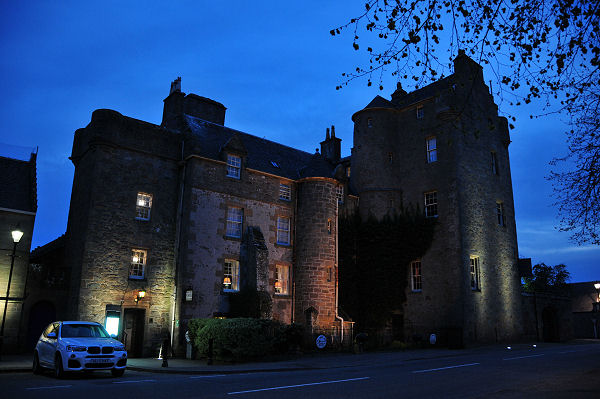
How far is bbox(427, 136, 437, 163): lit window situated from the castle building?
0.35 ft

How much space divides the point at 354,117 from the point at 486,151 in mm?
9296

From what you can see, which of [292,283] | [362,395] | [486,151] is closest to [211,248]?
[292,283]

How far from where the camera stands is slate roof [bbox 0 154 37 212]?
857 inches

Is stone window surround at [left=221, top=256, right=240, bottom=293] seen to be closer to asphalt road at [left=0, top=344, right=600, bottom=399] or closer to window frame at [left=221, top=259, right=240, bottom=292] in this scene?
window frame at [left=221, top=259, right=240, bottom=292]

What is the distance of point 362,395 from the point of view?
9.12m

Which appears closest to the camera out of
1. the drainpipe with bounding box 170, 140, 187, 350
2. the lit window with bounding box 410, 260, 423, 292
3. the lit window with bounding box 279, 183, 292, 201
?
the drainpipe with bounding box 170, 140, 187, 350

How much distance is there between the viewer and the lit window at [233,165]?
25.8 meters

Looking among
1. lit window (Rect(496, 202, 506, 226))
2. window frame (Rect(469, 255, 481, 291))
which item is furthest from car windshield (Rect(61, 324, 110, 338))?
lit window (Rect(496, 202, 506, 226))

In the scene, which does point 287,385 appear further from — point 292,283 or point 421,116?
point 421,116

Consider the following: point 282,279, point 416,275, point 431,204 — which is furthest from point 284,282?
point 431,204

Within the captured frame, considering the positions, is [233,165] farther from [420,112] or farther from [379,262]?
[420,112]

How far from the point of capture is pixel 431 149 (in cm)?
3008

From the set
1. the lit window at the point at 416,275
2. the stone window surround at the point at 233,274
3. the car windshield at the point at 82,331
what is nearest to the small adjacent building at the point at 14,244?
the car windshield at the point at 82,331

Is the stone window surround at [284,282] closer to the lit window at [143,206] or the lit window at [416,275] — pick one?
the lit window at [143,206]
